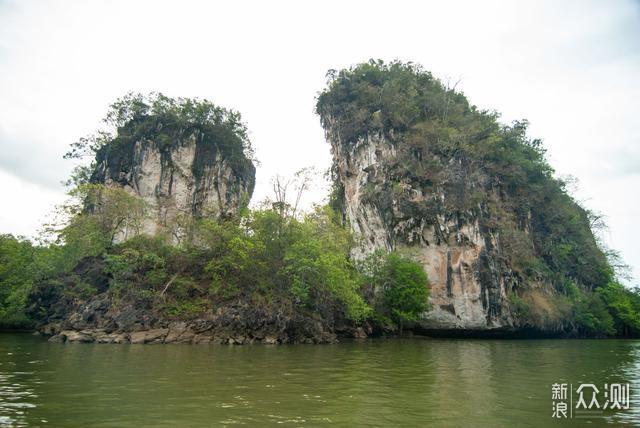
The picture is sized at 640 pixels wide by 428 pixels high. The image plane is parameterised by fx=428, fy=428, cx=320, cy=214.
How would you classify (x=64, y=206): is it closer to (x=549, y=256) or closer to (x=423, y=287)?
(x=423, y=287)

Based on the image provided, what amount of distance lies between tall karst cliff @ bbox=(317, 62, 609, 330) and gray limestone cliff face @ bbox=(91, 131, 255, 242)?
39.5ft

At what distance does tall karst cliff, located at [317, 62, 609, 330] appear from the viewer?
3478 cm

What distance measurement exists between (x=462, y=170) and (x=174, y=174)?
27.4 metres

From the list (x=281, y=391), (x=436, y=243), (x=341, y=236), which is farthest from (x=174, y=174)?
(x=281, y=391)

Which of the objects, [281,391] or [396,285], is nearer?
[281,391]

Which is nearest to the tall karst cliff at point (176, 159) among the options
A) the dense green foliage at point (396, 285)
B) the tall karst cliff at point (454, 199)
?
the tall karst cliff at point (454, 199)

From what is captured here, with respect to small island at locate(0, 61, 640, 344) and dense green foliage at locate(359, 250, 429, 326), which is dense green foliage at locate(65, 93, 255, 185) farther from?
dense green foliage at locate(359, 250, 429, 326)

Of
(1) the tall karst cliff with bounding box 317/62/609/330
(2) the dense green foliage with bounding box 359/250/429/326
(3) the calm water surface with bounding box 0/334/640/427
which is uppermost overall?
(1) the tall karst cliff with bounding box 317/62/609/330

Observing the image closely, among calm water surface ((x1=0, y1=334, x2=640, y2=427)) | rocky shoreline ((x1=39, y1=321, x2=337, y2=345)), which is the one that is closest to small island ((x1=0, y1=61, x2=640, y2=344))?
rocky shoreline ((x1=39, y1=321, x2=337, y2=345))

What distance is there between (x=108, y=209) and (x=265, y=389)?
2582 centimetres

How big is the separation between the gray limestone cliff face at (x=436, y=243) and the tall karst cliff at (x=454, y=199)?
3.3 inches

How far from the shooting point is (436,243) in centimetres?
3578

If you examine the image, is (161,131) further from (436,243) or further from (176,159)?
(436,243)

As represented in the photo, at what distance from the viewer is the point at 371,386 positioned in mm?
10078
